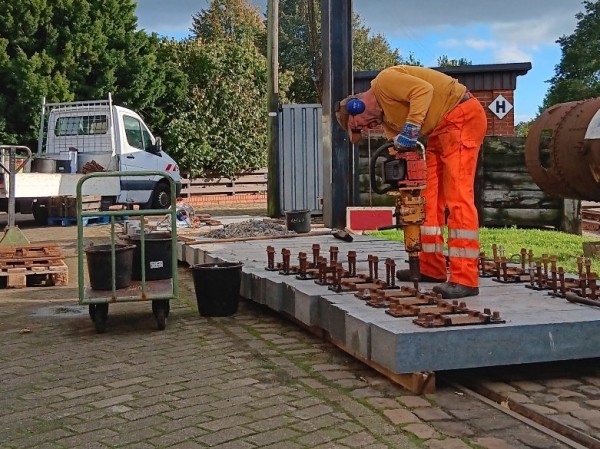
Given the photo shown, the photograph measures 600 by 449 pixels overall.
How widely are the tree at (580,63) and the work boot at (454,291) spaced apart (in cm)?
5521

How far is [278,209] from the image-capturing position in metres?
18.2

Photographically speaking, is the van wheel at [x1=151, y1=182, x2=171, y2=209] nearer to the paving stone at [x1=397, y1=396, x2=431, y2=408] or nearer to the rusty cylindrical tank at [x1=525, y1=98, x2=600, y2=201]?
the rusty cylindrical tank at [x1=525, y1=98, x2=600, y2=201]

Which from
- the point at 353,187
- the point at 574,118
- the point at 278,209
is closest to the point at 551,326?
the point at 574,118

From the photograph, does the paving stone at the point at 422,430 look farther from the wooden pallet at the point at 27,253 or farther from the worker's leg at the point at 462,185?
the wooden pallet at the point at 27,253

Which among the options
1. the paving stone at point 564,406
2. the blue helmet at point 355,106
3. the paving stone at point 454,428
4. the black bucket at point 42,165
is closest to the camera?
the paving stone at point 454,428

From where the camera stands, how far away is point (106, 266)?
6836 mm

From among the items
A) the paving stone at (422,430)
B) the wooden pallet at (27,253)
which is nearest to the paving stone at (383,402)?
the paving stone at (422,430)

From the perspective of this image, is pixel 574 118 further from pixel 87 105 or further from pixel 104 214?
pixel 87 105

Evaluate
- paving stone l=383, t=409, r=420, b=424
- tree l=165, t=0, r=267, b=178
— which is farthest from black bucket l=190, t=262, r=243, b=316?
tree l=165, t=0, r=267, b=178

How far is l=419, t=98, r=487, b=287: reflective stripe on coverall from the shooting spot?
6.16 m

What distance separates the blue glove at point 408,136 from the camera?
611cm

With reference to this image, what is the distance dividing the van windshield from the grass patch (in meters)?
7.68

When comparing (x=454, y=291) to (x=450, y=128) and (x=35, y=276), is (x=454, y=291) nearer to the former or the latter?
(x=450, y=128)

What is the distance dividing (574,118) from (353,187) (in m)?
4.72
